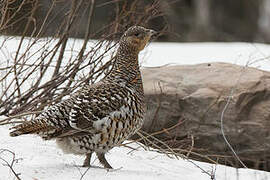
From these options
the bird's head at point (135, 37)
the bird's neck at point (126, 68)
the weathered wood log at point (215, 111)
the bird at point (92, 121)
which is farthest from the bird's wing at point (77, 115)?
the weathered wood log at point (215, 111)

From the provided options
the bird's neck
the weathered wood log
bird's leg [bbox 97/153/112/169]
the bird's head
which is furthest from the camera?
the weathered wood log

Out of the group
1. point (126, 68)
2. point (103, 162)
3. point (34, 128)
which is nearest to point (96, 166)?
point (103, 162)

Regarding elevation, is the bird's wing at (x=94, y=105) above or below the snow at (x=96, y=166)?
above

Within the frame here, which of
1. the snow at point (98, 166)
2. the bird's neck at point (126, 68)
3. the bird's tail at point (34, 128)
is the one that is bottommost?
the snow at point (98, 166)

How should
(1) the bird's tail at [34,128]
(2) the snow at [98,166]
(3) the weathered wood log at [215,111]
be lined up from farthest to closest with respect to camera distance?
(3) the weathered wood log at [215,111] < (1) the bird's tail at [34,128] < (2) the snow at [98,166]

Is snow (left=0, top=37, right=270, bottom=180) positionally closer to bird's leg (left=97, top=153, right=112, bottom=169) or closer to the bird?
bird's leg (left=97, top=153, right=112, bottom=169)

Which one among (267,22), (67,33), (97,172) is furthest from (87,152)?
(267,22)

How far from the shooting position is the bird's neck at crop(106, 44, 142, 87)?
5559 mm

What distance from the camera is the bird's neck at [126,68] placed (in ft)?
18.2

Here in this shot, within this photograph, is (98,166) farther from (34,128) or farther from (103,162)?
(34,128)

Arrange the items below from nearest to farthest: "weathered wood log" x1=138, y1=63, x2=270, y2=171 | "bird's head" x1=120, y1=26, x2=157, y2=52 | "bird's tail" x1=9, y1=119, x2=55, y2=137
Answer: "bird's tail" x1=9, y1=119, x2=55, y2=137 → "bird's head" x1=120, y1=26, x2=157, y2=52 → "weathered wood log" x1=138, y1=63, x2=270, y2=171

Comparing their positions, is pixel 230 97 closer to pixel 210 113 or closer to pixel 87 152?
pixel 210 113

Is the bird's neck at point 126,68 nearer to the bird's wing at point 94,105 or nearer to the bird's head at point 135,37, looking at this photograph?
the bird's head at point 135,37

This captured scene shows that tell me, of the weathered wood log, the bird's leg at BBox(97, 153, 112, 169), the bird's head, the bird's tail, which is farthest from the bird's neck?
the weathered wood log
